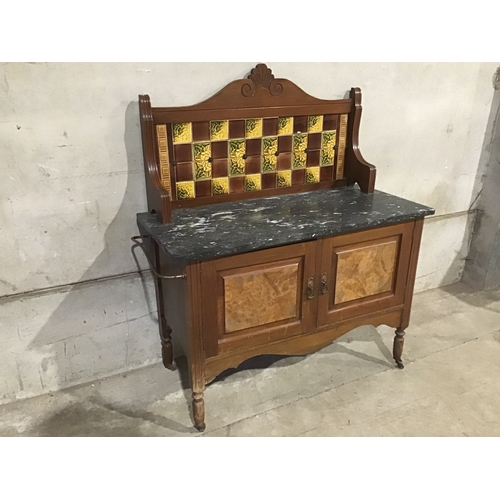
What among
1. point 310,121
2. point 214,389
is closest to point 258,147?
point 310,121

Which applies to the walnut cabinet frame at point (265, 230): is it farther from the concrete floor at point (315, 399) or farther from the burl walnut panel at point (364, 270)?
the concrete floor at point (315, 399)

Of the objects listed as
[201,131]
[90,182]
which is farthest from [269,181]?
[90,182]

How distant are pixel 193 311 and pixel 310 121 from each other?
1120 millimetres

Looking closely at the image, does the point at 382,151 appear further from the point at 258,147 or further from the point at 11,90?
the point at 11,90

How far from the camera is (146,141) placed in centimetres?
192

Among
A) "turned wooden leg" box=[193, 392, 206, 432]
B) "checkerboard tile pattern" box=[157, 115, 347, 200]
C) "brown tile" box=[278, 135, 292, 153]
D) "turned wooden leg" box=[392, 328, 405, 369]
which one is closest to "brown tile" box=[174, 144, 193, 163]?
"checkerboard tile pattern" box=[157, 115, 347, 200]

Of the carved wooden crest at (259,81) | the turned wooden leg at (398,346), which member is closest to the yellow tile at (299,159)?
the carved wooden crest at (259,81)

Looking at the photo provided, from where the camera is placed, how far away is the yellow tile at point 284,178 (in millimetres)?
2281

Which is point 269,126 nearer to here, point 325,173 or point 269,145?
point 269,145

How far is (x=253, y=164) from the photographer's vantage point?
2207mm

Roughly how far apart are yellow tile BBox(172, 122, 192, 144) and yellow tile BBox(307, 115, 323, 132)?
0.60m

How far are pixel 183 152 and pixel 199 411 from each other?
111cm

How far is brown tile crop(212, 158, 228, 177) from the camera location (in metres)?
2.13

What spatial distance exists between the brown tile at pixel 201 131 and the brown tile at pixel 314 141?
1.72 ft
